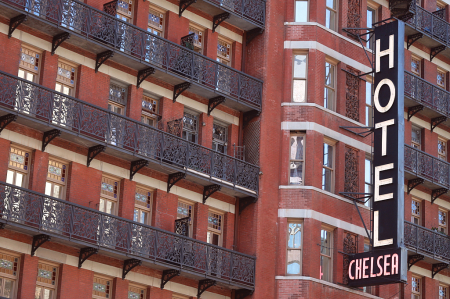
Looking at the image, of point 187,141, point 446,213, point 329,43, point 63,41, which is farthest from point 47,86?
point 446,213

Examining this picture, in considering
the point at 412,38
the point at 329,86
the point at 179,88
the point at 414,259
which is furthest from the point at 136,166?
the point at 412,38

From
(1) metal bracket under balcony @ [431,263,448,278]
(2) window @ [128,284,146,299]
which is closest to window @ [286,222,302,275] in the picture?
(2) window @ [128,284,146,299]

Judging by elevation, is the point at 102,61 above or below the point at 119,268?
above

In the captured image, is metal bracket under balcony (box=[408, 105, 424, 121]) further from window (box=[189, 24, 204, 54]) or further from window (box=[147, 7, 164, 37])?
window (box=[147, 7, 164, 37])

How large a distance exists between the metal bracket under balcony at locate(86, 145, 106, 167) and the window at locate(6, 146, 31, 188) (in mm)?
2388

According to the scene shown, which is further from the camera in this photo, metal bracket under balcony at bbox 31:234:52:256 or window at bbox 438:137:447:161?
window at bbox 438:137:447:161

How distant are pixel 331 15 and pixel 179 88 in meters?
9.40

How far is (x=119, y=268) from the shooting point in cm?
3550

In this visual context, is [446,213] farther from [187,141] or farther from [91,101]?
[91,101]

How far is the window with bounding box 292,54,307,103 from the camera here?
4238cm

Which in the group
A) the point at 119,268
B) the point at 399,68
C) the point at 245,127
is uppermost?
the point at 399,68

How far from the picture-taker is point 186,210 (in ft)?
128

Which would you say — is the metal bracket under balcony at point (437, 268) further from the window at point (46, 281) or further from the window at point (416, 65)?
the window at point (46, 281)

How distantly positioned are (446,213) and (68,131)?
904 inches
